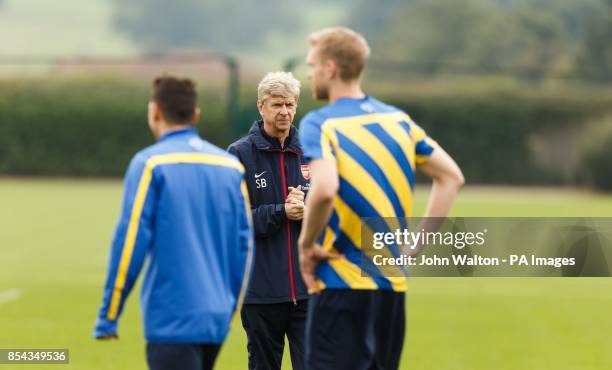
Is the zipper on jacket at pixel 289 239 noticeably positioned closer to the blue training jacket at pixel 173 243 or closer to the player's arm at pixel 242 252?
the player's arm at pixel 242 252

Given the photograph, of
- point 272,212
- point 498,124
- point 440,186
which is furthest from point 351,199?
point 498,124

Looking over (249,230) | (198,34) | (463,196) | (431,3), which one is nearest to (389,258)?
(249,230)

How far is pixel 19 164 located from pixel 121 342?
29819mm

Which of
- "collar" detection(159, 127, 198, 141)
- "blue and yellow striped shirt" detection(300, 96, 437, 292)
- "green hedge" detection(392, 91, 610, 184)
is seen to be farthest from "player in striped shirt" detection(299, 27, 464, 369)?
"green hedge" detection(392, 91, 610, 184)

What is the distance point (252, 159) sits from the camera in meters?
6.73

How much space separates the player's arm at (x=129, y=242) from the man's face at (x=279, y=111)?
1.78 metres

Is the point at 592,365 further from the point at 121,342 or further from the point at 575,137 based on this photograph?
the point at 575,137

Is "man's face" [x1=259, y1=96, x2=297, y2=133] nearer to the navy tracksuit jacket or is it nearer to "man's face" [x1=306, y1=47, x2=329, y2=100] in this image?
the navy tracksuit jacket

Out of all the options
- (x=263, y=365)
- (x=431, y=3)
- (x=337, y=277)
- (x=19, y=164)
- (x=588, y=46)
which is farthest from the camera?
(x=431, y=3)

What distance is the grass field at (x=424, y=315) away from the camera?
974 cm

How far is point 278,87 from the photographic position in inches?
259

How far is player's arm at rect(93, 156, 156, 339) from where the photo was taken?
4.90m

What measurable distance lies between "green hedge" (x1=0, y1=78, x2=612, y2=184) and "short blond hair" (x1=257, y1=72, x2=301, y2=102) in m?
32.2

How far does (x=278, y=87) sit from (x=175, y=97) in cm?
160
